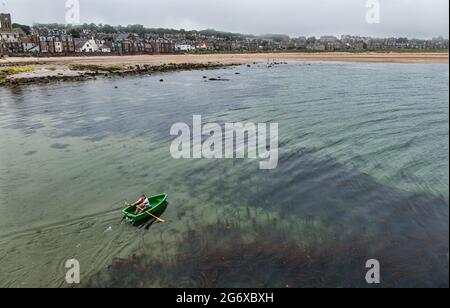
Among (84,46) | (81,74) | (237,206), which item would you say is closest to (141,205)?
(237,206)

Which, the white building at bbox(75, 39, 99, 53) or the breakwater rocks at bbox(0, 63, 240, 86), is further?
the white building at bbox(75, 39, 99, 53)

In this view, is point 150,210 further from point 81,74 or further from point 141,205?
point 81,74

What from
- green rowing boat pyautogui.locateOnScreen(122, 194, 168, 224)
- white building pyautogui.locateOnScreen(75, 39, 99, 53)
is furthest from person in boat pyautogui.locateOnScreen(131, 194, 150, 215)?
white building pyautogui.locateOnScreen(75, 39, 99, 53)

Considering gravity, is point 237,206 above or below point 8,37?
below

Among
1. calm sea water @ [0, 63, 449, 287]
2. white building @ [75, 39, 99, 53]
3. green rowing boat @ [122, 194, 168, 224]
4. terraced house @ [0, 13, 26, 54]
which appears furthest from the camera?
white building @ [75, 39, 99, 53]

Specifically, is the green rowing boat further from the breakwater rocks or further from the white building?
the white building
